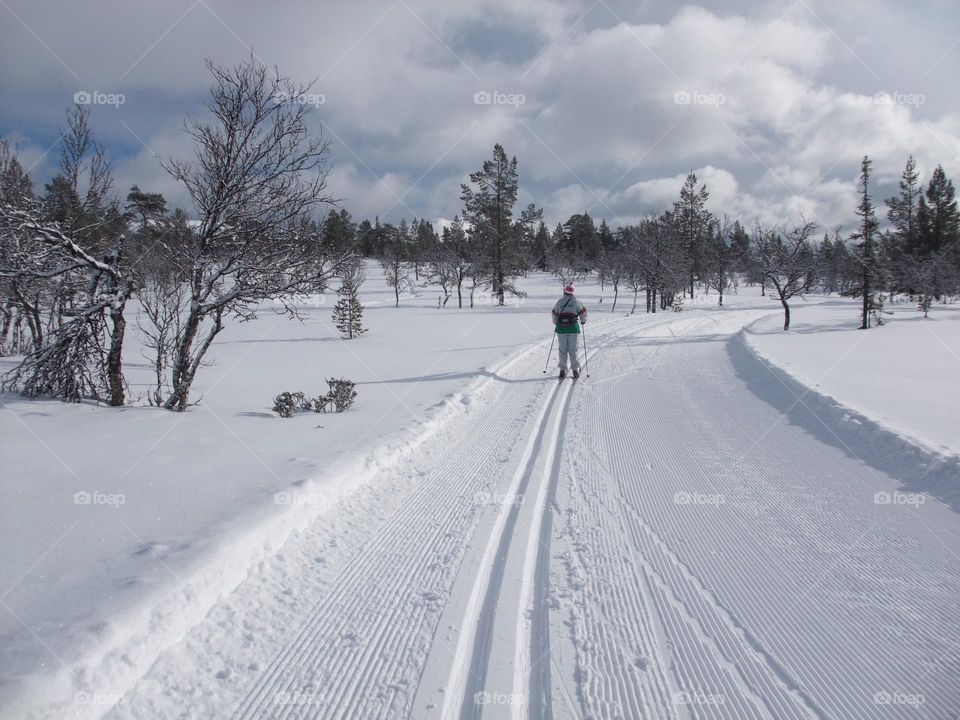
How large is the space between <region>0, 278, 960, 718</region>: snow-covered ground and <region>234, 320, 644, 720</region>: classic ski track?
16 mm

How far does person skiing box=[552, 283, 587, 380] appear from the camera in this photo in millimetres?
10680

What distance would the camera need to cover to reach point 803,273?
29.5 meters

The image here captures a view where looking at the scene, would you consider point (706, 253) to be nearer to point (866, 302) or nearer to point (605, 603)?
point (866, 302)

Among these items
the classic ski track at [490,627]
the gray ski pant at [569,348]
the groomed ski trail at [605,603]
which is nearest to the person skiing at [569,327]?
the gray ski pant at [569,348]

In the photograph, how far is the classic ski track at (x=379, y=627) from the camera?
7.74 feet

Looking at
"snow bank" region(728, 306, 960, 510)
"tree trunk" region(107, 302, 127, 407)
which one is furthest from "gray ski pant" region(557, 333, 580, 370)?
"tree trunk" region(107, 302, 127, 407)

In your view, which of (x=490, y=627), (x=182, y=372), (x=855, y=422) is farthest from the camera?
(x=182, y=372)

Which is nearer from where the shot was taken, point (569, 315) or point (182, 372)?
point (182, 372)

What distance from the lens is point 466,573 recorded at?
133 inches

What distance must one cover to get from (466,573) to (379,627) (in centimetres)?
73

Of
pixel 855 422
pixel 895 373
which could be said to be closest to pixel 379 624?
pixel 855 422

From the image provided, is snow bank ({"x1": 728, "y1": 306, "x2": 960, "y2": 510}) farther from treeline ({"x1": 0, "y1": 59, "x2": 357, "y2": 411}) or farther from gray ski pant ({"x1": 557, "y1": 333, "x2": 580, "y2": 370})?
treeline ({"x1": 0, "y1": 59, "x2": 357, "y2": 411})

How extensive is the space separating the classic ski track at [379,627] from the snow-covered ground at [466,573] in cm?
2

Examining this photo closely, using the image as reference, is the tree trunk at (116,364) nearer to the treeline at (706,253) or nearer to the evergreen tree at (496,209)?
the treeline at (706,253)
